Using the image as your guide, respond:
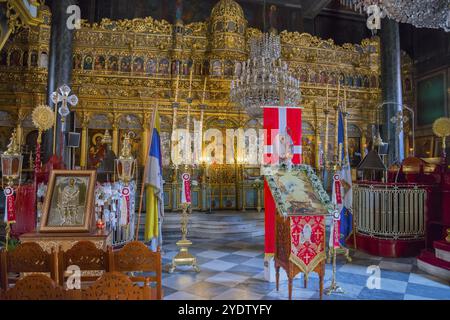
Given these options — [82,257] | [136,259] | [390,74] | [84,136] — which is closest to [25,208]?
[82,257]

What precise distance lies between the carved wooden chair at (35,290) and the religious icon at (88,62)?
9.77 meters

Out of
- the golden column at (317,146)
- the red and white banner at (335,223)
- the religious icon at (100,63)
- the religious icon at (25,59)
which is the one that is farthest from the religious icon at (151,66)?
the red and white banner at (335,223)

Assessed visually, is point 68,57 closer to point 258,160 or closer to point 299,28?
point 258,160

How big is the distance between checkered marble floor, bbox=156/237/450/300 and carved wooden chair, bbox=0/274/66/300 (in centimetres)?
218

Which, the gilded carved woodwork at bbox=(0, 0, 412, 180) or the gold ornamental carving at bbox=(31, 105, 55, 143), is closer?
the gold ornamental carving at bbox=(31, 105, 55, 143)

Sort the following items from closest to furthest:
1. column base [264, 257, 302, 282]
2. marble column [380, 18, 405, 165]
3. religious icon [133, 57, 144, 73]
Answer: column base [264, 257, 302, 282] → marble column [380, 18, 405, 165] → religious icon [133, 57, 144, 73]

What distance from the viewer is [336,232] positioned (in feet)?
13.0

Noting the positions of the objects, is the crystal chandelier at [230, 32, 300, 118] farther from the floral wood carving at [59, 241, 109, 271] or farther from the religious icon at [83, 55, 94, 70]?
the floral wood carving at [59, 241, 109, 271]

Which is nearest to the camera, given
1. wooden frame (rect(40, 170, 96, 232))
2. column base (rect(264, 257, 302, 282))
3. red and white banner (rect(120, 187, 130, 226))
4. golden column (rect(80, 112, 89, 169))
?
wooden frame (rect(40, 170, 96, 232))

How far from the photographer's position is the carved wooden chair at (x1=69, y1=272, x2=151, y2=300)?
1684 mm

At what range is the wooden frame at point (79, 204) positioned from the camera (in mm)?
3428

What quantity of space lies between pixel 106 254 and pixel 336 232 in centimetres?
280

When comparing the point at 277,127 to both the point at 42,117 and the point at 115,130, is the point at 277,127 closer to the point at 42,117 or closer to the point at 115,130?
the point at 42,117

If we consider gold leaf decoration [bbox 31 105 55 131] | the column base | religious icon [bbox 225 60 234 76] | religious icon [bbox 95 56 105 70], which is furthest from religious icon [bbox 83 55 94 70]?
the column base
